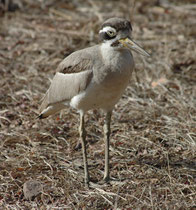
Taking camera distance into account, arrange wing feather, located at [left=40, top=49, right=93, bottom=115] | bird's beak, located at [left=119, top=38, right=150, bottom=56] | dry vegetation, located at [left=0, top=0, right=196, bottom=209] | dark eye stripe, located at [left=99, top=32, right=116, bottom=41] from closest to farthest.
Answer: bird's beak, located at [left=119, top=38, right=150, bottom=56] < dark eye stripe, located at [left=99, top=32, right=116, bottom=41] < wing feather, located at [left=40, top=49, right=93, bottom=115] < dry vegetation, located at [left=0, top=0, right=196, bottom=209]

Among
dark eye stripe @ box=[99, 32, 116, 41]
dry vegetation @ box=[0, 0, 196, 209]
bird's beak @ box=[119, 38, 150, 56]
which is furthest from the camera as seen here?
dry vegetation @ box=[0, 0, 196, 209]

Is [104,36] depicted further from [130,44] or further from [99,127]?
[99,127]

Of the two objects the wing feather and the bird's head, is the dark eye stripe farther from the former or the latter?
the wing feather

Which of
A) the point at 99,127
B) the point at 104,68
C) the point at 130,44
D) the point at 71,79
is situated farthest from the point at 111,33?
the point at 99,127

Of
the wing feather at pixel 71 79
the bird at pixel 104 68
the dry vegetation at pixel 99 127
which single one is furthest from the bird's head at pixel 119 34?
the dry vegetation at pixel 99 127

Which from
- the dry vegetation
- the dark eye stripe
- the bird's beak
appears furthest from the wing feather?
the dry vegetation

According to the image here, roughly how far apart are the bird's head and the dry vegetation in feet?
4.92

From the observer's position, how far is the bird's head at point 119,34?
13.0 ft

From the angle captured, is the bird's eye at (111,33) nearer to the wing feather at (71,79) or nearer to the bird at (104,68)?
the bird at (104,68)

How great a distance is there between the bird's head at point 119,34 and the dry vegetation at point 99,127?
150 cm

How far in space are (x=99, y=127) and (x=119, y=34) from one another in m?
1.99

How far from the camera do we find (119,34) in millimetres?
3980

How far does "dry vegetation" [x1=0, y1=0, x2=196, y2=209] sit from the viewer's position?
168 inches

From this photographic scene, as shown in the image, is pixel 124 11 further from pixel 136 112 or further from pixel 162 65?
pixel 136 112
